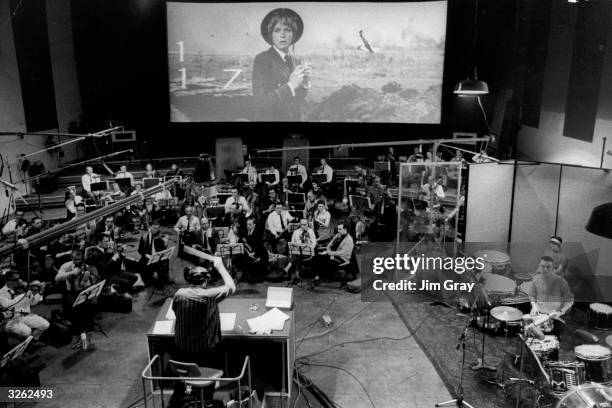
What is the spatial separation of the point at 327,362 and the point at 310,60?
39.6 feet

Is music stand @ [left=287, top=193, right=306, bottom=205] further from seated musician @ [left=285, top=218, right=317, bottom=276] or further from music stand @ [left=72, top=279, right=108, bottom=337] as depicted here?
music stand @ [left=72, top=279, right=108, bottom=337]

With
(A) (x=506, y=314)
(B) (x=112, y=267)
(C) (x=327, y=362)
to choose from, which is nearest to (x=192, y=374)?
(C) (x=327, y=362)

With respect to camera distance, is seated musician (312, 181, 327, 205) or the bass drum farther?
seated musician (312, 181, 327, 205)

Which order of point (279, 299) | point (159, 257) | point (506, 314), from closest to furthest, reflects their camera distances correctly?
→ 1. point (506, 314)
2. point (279, 299)
3. point (159, 257)

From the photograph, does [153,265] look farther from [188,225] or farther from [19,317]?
[19,317]

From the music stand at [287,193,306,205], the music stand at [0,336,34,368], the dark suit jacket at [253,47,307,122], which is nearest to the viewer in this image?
the music stand at [0,336,34,368]

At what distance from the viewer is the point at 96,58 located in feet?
63.3

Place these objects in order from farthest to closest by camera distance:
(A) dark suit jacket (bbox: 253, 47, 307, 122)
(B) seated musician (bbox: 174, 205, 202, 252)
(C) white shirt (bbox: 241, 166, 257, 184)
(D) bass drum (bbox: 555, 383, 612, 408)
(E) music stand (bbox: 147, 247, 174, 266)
→ 1. (A) dark suit jacket (bbox: 253, 47, 307, 122)
2. (C) white shirt (bbox: 241, 166, 257, 184)
3. (B) seated musician (bbox: 174, 205, 202, 252)
4. (E) music stand (bbox: 147, 247, 174, 266)
5. (D) bass drum (bbox: 555, 383, 612, 408)

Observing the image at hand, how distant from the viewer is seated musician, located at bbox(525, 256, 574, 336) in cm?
796

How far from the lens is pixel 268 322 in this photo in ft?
21.8

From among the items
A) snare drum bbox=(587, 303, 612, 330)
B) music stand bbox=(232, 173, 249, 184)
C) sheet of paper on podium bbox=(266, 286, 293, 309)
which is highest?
music stand bbox=(232, 173, 249, 184)

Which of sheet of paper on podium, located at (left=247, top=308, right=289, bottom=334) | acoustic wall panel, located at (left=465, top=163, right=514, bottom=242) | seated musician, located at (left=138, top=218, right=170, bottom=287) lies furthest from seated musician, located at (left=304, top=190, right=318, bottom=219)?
sheet of paper on podium, located at (left=247, top=308, right=289, bottom=334)

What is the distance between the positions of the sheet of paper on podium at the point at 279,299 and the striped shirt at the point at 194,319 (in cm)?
164

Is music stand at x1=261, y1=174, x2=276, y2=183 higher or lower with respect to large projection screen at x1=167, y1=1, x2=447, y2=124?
lower
